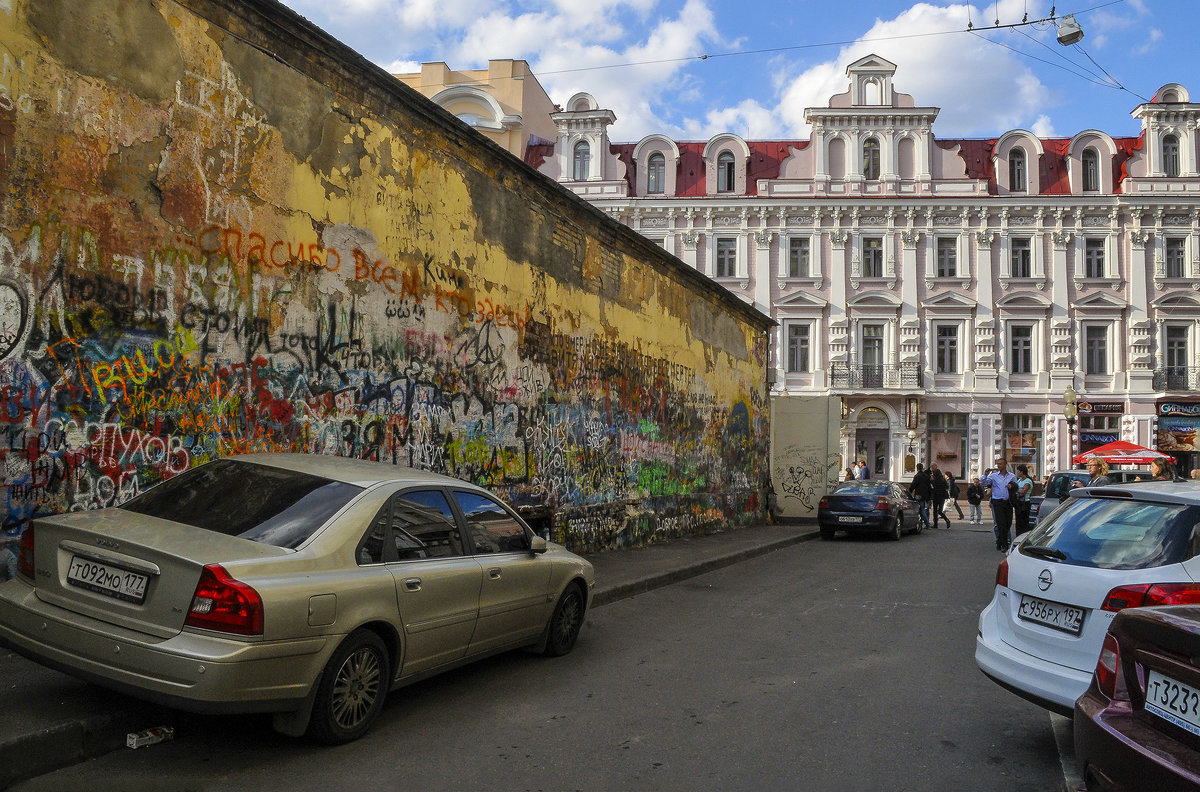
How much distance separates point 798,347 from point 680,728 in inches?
1312

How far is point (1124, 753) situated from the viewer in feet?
10.0

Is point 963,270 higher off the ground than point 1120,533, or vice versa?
point 963,270

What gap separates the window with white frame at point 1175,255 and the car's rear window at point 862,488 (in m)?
24.3

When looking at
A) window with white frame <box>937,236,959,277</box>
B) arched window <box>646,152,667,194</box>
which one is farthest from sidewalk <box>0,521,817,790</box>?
window with white frame <box>937,236,959,277</box>

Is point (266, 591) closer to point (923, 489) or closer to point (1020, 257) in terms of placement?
point (923, 489)

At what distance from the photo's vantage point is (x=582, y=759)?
15.4 feet

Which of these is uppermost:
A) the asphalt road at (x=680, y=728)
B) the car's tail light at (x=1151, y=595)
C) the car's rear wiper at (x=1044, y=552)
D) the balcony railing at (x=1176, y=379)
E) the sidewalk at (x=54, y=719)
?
the balcony railing at (x=1176, y=379)

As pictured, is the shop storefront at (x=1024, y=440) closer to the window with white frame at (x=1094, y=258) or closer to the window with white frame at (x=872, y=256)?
the window with white frame at (x=1094, y=258)

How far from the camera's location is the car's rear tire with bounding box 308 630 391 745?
4625 mm

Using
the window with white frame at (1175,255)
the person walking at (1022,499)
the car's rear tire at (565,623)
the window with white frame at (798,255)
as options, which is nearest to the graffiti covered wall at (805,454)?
the person walking at (1022,499)

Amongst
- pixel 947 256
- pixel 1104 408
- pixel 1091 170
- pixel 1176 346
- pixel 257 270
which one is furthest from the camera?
pixel 1091 170

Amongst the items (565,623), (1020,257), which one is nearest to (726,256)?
(1020,257)

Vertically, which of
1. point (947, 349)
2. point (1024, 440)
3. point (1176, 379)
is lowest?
point (1024, 440)

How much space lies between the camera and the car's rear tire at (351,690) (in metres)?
4.62
